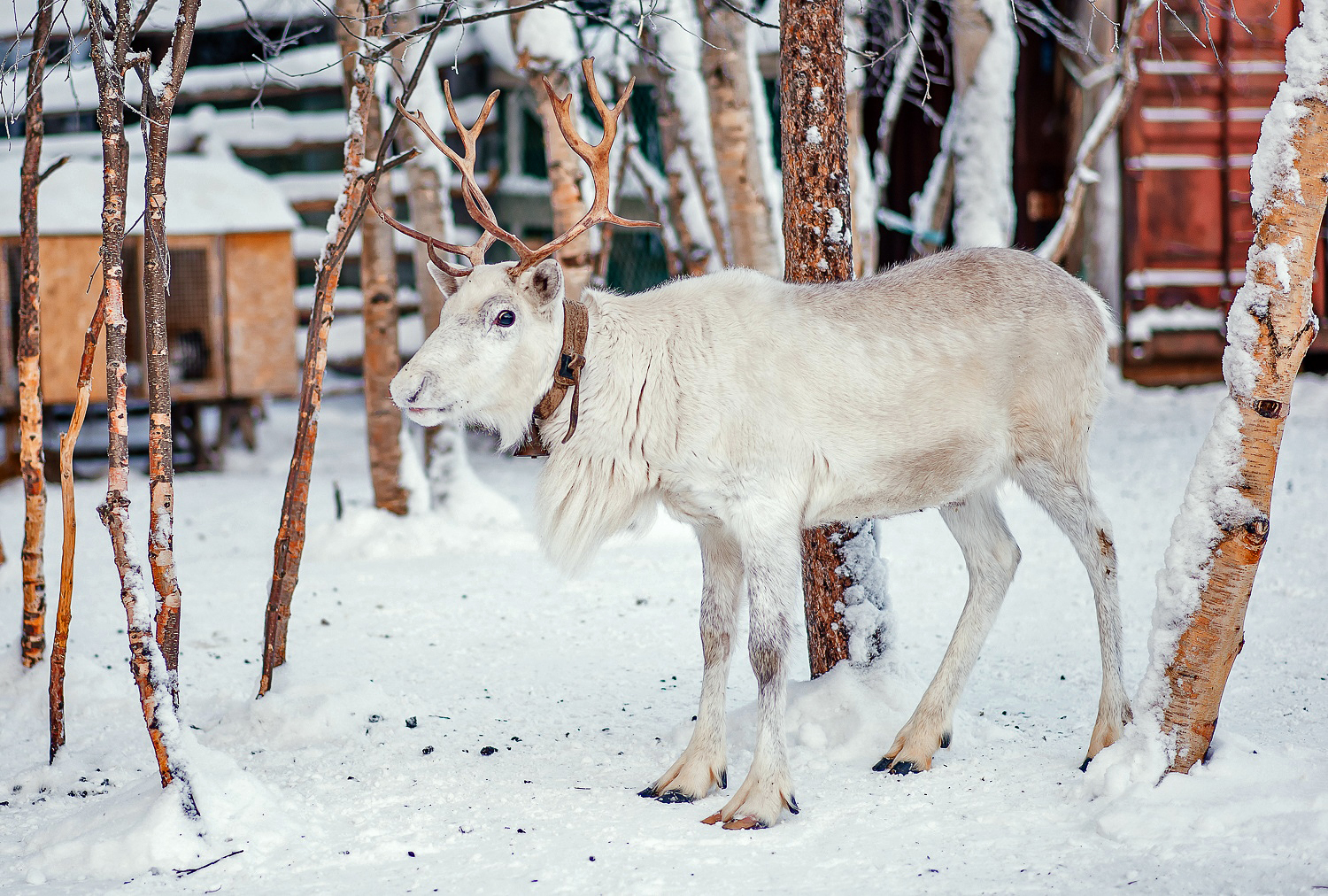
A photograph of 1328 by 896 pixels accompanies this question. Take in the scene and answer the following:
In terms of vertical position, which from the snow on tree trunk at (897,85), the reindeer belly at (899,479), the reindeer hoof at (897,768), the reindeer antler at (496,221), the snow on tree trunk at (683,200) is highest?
the snow on tree trunk at (897,85)

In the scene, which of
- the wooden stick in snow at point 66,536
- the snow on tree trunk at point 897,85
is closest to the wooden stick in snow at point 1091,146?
the snow on tree trunk at point 897,85

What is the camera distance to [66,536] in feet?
12.0

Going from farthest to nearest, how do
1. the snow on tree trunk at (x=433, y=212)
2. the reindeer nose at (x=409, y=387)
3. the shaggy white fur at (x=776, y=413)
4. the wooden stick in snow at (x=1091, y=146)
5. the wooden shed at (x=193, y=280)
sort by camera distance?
the wooden shed at (x=193, y=280) < the wooden stick in snow at (x=1091, y=146) < the snow on tree trunk at (x=433, y=212) < the shaggy white fur at (x=776, y=413) < the reindeer nose at (x=409, y=387)

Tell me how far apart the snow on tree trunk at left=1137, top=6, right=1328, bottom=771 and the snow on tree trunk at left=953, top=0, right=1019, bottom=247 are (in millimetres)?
4908

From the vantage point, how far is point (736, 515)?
344cm

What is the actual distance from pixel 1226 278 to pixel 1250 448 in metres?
9.21

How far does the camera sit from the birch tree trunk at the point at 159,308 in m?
3.35

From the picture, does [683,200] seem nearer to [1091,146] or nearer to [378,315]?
[378,315]

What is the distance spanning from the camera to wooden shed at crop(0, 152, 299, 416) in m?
9.45

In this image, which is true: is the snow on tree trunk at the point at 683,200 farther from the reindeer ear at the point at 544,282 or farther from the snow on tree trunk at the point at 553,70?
the reindeer ear at the point at 544,282

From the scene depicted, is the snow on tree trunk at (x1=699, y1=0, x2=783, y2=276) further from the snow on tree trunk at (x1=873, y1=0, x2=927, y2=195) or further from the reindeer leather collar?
the reindeer leather collar

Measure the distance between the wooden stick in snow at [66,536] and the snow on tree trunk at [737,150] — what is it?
4127 mm

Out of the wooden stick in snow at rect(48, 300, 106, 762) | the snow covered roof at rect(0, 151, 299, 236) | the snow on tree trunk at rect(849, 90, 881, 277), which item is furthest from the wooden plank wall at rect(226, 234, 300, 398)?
the wooden stick in snow at rect(48, 300, 106, 762)

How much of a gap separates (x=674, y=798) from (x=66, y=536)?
6.55 feet
